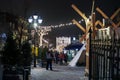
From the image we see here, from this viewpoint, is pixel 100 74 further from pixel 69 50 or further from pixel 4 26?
pixel 69 50

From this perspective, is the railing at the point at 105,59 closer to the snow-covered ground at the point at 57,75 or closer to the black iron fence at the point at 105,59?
the black iron fence at the point at 105,59

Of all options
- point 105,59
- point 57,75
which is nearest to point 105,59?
point 105,59

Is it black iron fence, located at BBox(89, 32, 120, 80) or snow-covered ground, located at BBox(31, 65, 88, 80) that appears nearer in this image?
black iron fence, located at BBox(89, 32, 120, 80)

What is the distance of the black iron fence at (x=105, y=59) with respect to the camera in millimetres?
9047

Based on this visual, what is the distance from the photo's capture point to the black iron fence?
905cm

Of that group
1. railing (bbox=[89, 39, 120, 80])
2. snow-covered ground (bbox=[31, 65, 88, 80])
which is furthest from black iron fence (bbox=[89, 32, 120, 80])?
snow-covered ground (bbox=[31, 65, 88, 80])

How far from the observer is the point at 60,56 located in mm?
50688

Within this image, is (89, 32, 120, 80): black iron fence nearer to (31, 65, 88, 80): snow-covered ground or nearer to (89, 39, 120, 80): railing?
(89, 39, 120, 80): railing

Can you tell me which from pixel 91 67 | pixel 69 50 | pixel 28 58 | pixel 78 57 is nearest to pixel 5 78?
pixel 28 58

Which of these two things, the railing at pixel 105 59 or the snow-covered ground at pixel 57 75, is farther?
the snow-covered ground at pixel 57 75

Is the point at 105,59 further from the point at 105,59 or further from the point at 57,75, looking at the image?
the point at 57,75

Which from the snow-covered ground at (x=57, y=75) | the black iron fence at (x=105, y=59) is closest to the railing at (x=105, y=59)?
the black iron fence at (x=105, y=59)

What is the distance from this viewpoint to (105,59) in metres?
10.2

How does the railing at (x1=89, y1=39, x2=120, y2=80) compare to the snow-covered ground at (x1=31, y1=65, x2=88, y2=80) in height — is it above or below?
above
